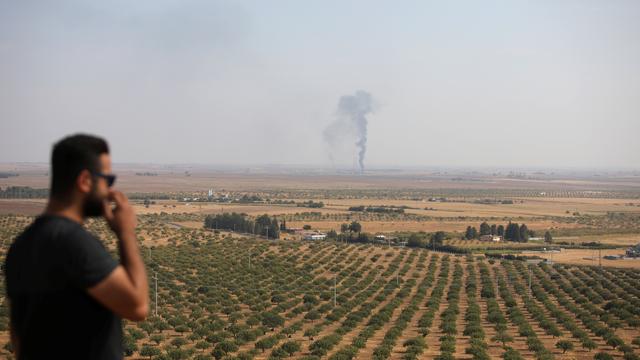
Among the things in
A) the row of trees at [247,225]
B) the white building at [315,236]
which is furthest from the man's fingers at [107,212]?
the row of trees at [247,225]

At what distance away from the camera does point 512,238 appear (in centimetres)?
7806

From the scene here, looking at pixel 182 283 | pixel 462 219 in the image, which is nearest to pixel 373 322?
pixel 182 283

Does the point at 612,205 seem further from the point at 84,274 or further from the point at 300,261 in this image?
the point at 84,274

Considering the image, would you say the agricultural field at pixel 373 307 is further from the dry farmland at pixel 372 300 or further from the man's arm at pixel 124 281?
the man's arm at pixel 124 281

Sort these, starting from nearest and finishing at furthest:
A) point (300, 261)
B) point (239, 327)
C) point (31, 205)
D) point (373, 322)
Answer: point (239, 327) → point (373, 322) → point (300, 261) → point (31, 205)

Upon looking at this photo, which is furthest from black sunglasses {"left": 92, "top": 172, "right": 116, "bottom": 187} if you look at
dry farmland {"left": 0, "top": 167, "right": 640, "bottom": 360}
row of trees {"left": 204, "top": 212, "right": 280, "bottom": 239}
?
row of trees {"left": 204, "top": 212, "right": 280, "bottom": 239}

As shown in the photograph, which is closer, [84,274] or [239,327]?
[84,274]

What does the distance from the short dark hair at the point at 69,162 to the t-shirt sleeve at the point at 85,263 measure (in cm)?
31

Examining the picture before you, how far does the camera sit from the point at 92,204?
3.35 meters

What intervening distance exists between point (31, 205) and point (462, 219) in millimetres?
60801

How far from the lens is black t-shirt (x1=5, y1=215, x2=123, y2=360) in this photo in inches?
122

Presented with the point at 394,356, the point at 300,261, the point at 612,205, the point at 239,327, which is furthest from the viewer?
the point at 612,205

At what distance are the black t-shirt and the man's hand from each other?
186 millimetres

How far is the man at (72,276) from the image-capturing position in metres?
3.11
